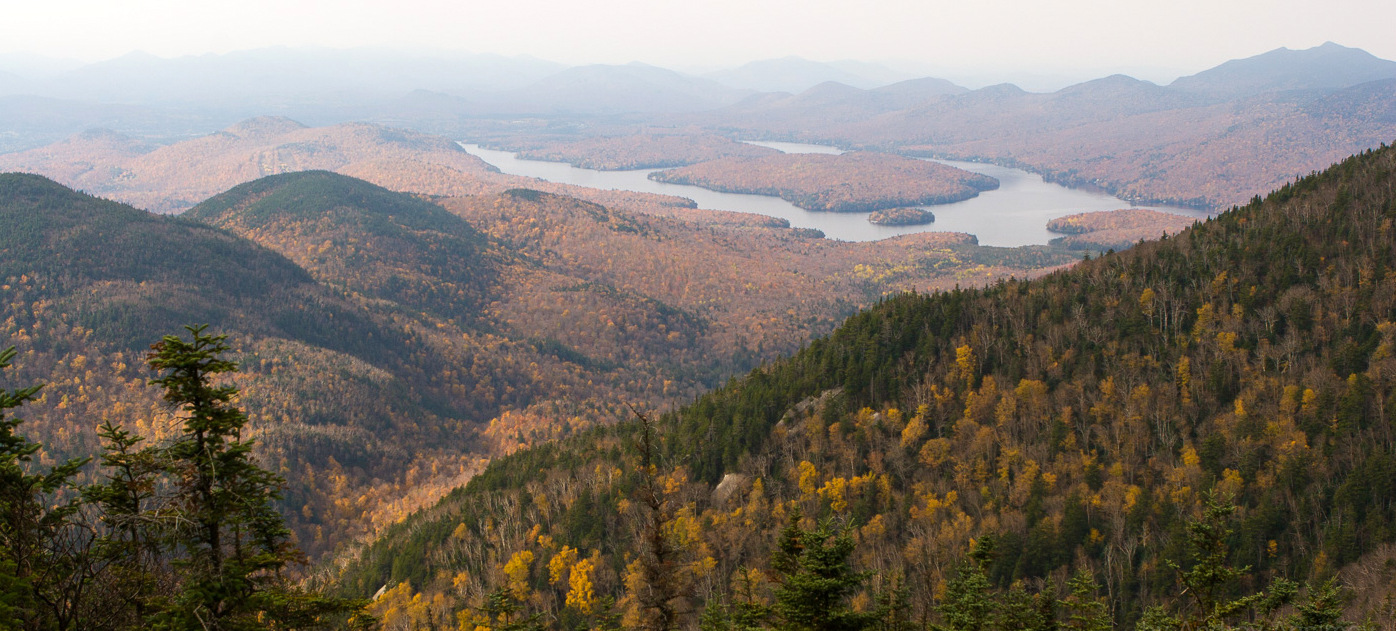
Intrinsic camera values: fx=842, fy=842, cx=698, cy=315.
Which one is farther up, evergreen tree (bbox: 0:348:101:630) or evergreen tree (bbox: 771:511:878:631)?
evergreen tree (bbox: 0:348:101:630)

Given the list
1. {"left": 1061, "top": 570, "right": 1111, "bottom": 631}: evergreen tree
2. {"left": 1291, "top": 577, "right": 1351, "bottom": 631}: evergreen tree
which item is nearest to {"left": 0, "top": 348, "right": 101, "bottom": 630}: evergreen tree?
{"left": 1061, "top": 570, "right": 1111, "bottom": 631}: evergreen tree

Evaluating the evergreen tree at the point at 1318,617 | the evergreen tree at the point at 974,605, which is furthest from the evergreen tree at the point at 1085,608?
the evergreen tree at the point at 1318,617

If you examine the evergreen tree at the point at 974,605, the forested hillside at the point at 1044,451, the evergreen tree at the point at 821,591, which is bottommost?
the forested hillside at the point at 1044,451

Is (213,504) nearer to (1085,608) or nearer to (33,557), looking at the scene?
(33,557)

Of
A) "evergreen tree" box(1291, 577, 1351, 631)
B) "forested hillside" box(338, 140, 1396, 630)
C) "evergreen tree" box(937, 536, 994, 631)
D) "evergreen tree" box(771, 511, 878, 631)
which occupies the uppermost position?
"evergreen tree" box(771, 511, 878, 631)

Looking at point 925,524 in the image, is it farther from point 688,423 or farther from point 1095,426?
point 688,423

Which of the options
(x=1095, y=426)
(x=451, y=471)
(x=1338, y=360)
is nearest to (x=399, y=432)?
(x=451, y=471)

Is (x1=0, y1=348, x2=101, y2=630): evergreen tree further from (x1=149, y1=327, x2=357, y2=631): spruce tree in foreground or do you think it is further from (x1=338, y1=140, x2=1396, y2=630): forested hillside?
(x1=338, y1=140, x2=1396, y2=630): forested hillside

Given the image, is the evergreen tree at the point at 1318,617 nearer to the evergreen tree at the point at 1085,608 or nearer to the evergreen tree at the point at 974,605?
the evergreen tree at the point at 1085,608
